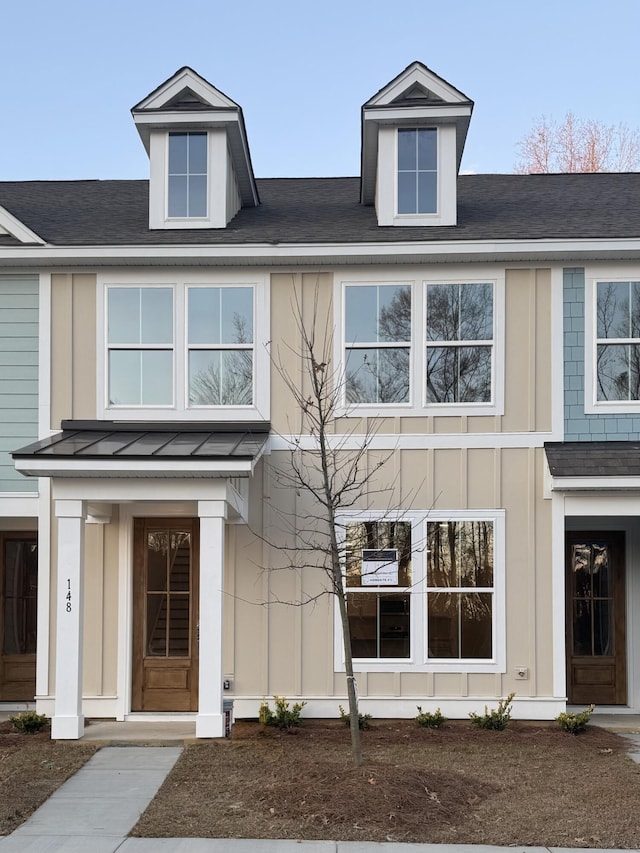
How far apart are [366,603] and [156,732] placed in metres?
2.79

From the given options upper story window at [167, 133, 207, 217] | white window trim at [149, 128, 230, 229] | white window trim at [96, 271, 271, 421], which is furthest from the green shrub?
upper story window at [167, 133, 207, 217]

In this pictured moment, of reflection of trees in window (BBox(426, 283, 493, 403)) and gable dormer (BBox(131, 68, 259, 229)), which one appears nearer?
reflection of trees in window (BBox(426, 283, 493, 403))

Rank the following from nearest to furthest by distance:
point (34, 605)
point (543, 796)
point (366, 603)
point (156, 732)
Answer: point (543, 796) → point (156, 732) → point (366, 603) → point (34, 605)

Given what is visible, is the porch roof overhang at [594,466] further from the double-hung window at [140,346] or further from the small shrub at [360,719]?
the double-hung window at [140,346]

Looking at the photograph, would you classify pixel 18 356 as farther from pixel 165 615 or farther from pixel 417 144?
pixel 417 144

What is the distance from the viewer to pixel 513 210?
12.5 meters

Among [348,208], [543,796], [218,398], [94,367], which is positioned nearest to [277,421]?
[218,398]

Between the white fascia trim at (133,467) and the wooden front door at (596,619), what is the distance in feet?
16.9

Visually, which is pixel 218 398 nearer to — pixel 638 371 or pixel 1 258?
pixel 1 258

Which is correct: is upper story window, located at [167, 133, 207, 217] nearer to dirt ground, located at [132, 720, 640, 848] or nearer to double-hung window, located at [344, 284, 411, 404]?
double-hung window, located at [344, 284, 411, 404]

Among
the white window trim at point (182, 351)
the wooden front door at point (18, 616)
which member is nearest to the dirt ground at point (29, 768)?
the wooden front door at point (18, 616)

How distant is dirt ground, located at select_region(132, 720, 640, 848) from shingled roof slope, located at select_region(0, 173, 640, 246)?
5669 mm

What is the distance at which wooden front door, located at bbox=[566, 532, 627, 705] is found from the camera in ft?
39.8

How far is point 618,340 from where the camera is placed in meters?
11.1
